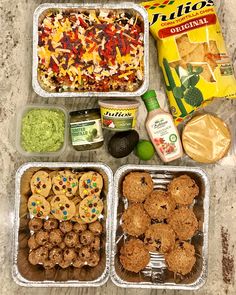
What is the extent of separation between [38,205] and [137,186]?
405 millimetres

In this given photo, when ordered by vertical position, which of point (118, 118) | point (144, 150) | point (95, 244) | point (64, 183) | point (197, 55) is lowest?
point (95, 244)

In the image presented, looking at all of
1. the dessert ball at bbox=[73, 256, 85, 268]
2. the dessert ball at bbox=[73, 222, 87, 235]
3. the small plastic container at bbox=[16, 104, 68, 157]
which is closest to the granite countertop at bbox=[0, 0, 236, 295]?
the small plastic container at bbox=[16, 104, 68, 157]

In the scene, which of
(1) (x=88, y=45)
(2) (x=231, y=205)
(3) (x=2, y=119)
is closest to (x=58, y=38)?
(1) (x=88, y=45)

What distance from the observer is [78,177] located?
1716mm

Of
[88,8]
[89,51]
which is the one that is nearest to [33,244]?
[89,51]

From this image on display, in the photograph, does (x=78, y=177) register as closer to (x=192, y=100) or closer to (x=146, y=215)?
(x=146, y=215)

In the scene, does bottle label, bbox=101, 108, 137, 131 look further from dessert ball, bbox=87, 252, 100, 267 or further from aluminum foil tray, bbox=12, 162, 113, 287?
dessert ball, bbox=87, 252, 100, 267

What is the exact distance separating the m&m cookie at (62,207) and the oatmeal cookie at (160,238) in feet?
1.06

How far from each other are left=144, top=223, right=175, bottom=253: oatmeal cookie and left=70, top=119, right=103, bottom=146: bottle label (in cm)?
44

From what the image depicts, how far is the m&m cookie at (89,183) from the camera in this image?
169 cm

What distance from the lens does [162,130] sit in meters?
1.72

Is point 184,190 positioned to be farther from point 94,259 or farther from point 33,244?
point 33,244

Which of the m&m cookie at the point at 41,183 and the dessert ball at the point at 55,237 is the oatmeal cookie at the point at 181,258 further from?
the m&m cookie at the point at 41,183

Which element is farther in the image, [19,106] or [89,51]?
[19,106]
